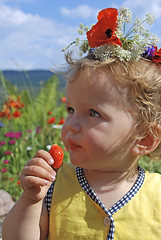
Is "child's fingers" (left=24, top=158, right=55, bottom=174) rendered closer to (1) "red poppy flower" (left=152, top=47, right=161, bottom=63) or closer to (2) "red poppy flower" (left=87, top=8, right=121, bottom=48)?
(2) "red poppy flower" (left=87, top=8, right=121, bottom=48)

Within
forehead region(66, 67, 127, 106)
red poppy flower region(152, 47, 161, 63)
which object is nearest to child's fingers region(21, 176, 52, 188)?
forehead region(66, 67, 127, 106)

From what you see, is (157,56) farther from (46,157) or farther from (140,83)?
(46,157)

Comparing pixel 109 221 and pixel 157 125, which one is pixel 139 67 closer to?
pixel 157 125

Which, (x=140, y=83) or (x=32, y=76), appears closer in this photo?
(x=140, y=83)

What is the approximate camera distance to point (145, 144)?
1.58 metres

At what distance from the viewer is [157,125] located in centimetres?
158

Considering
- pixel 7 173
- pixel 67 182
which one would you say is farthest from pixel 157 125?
pixel 7 173

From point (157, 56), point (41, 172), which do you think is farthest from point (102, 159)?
point (157, 56)

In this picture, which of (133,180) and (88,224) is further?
(133,180)

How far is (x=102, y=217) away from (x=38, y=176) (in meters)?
0.36

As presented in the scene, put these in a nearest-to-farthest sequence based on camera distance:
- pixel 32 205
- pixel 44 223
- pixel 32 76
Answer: pixel 32 205 < pixel 44 223 < pixel 32 76

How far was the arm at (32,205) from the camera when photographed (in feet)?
4.67

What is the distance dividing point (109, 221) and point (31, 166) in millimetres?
432

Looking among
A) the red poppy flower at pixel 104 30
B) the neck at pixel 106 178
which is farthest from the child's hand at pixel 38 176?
the red poppy flower at pixel 104 30
